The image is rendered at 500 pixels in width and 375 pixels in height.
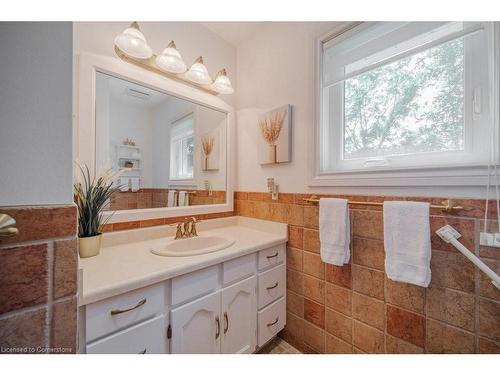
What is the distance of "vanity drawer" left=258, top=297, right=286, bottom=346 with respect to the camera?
122 centimetres

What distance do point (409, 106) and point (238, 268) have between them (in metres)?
1.21

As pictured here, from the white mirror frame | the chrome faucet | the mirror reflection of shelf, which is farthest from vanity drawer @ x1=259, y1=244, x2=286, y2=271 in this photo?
the mirror reflection of shelf

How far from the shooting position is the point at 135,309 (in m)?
0.76

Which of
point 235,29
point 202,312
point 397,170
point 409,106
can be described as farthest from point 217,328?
point 235,29

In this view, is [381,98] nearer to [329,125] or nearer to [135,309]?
[329,125]

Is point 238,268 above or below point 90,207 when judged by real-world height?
below

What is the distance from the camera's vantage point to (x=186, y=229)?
1327 millimetres

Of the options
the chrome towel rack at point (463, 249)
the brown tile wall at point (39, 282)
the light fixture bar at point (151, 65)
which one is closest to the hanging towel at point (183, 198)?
the light fixture bar at point (151, 65)

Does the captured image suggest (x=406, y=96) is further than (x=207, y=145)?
No

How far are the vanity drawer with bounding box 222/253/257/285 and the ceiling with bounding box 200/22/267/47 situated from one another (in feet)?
5.54

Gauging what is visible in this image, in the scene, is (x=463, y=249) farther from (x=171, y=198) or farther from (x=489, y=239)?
(x=171, y=198)


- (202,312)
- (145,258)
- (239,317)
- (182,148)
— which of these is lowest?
(239,317)

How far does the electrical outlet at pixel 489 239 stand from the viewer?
742 millimetres
